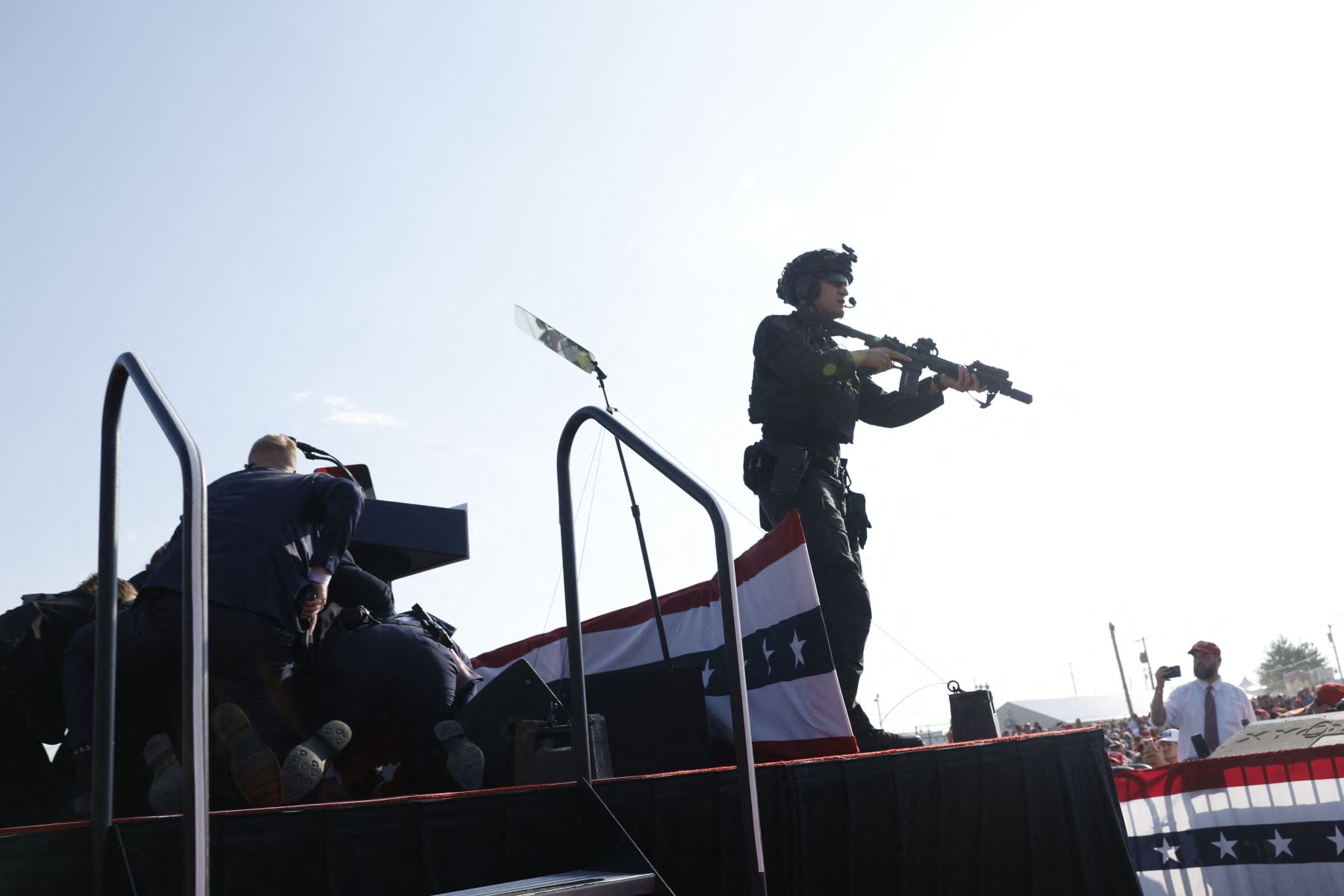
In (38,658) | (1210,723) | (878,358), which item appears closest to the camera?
(38,658)

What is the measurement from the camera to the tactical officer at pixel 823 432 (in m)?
4.94

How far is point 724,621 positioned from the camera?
243 centimetres

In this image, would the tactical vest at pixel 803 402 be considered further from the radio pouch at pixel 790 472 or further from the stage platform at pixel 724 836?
the stage platform at pixel 724 836

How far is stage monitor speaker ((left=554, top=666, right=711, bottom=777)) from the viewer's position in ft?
11.9

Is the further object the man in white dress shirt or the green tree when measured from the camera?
the green tree

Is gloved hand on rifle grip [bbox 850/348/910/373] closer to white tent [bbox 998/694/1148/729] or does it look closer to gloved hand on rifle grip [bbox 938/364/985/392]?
gloved hand on rifle grip [bbox 938/364/985/392]

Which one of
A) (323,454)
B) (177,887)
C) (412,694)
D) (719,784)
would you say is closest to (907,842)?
(719,784)

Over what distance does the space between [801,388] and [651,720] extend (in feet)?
7.16

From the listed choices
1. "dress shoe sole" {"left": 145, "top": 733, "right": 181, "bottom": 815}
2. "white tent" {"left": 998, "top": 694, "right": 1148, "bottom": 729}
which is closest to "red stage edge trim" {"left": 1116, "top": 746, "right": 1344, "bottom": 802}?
"dress shoe sole" {"left": 145, "top": 733, "right": 181, "bottom": 815}

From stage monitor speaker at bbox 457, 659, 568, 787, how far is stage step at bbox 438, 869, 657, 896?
1448mm

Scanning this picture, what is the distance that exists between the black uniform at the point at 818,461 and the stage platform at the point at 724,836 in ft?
3.95

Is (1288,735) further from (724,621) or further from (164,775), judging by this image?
(164,775)

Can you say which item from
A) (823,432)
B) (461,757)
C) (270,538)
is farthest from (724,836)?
(823,432)

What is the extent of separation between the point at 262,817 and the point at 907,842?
Answer: 1959mm
